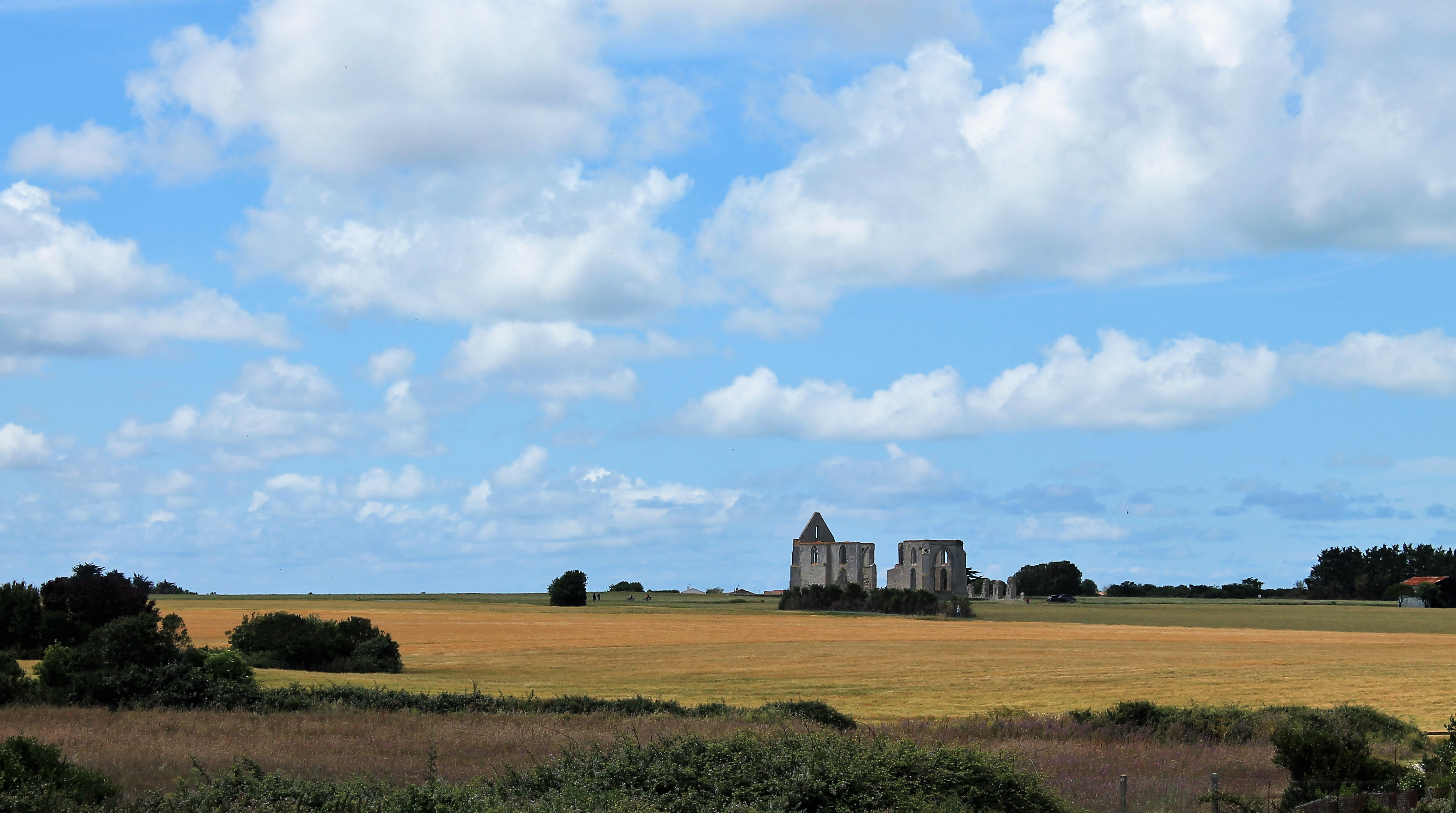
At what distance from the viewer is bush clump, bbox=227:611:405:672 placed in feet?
150

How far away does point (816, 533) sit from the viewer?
528 ft

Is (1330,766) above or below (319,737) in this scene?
above

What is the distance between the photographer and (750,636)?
253 ft

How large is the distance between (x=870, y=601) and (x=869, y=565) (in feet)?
92.0

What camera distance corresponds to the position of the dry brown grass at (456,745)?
718 inches

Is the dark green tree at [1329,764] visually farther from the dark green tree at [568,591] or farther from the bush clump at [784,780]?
the dark green tree at [568,591]

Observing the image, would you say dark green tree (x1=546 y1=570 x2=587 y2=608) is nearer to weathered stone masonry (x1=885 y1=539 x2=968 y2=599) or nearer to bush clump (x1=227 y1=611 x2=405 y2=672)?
weathered stone masonry (x1=885 y1=539 x2=968 y2=599)

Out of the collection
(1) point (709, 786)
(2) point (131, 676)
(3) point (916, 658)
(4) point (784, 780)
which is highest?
(4) point (784, 780)

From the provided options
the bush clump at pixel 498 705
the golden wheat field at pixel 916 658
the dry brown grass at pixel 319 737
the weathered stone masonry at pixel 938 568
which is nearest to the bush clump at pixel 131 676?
the bush clump at pixel 498 705

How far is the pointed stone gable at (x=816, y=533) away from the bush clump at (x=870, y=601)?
21.1 m

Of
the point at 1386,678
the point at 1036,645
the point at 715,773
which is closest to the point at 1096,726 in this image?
the point at 715,773

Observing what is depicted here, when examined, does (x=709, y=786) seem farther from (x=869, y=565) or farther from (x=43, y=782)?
(x=869, y=565)

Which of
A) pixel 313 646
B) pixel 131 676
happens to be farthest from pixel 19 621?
pixel 131 676

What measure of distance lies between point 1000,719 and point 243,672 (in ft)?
64.7
